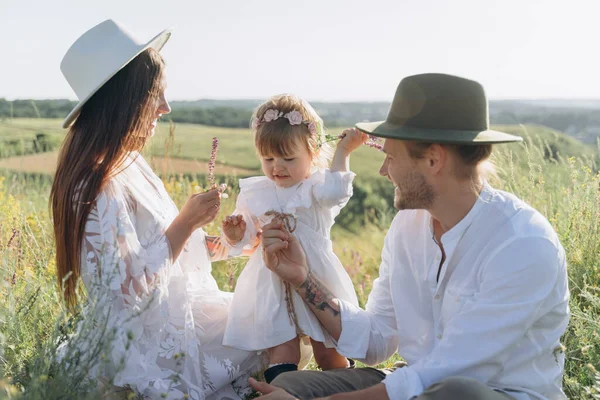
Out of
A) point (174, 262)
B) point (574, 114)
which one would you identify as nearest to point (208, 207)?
point (174, 262)

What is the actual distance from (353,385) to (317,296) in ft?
1.66

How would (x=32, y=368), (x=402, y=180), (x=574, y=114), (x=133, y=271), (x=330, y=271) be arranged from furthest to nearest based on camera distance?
(x=574, y=114) → (x=330, y=271) → (x=133, y=271) → (x=402, y=180) → (x=32, y=368)

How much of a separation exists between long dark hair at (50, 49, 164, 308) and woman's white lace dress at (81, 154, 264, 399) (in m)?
0.06

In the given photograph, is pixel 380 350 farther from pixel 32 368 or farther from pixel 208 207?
pixel 32 368

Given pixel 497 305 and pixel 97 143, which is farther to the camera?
pixel 97 143

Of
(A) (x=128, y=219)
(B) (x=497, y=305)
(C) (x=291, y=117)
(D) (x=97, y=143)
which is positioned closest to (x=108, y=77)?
(D) (x=97, y=143)

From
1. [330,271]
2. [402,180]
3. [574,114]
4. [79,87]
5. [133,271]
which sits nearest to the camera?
[402,180]

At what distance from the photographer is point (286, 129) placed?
12.0 ft

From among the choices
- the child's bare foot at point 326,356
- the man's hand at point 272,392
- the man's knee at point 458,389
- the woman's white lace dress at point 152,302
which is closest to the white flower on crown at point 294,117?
the woman's white lace dress at point 152,302

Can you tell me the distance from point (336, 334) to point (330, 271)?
0.37 meters

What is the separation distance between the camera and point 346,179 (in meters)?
3.61

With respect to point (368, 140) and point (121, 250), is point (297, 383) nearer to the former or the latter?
point (121, 250)

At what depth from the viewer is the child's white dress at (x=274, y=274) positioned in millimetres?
3664

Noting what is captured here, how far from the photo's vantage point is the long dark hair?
3307 millimetres
